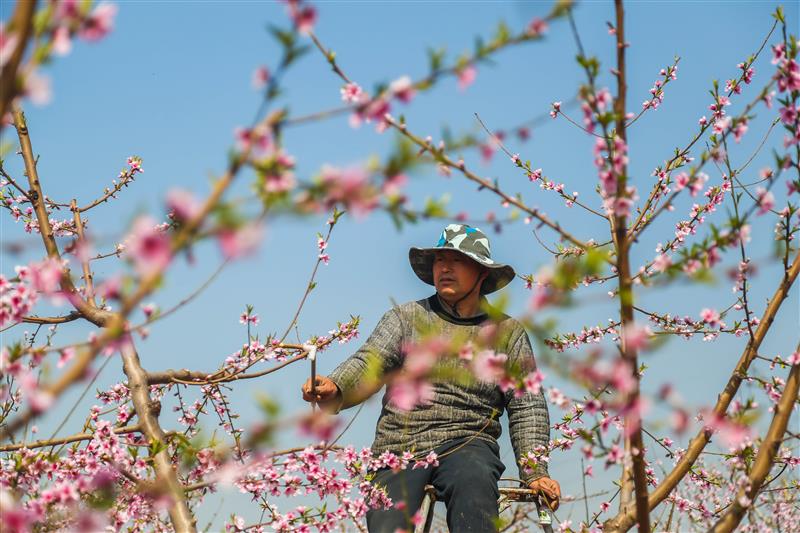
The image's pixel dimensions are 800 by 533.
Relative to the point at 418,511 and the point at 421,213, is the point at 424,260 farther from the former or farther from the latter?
the point at 421,213

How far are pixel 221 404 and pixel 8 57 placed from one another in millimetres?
A: 3615

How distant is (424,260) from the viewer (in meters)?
4.64

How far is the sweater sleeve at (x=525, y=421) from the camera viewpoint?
4.06 meters

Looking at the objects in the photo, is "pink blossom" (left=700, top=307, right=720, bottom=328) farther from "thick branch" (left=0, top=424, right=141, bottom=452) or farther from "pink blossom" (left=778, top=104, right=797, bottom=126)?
"thick branch" (left=0, top=424, right=141, bottom=452)

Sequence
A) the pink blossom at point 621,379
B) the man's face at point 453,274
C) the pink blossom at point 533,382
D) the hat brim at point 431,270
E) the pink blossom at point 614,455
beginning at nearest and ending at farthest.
Result: the pink blossom at point 621,379, the pink blossom at point 614,455, the pink blossom at point 533,382, the man's face at point 453,274, the hat brim at point 431,270

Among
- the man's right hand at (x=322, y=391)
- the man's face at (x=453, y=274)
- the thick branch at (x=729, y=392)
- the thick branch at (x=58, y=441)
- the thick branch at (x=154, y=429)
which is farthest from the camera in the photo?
the man's face at (x=453, y=274)

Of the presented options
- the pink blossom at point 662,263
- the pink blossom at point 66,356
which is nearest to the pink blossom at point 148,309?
the pink blossom at point 66,356

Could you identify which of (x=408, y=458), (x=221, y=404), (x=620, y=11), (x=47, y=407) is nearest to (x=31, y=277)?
(x=47, y=407)

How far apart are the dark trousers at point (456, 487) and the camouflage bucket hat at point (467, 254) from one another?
99 centimetres

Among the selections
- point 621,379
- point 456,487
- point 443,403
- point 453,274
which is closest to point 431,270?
point 453,274

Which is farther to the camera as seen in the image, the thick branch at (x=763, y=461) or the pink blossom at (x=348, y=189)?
the thick branch at (x=763, y=461)

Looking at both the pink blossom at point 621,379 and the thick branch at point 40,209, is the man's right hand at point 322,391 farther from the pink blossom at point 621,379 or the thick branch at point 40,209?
the pink blossom at point 621,379

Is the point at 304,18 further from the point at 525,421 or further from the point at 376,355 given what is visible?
the point at 525,421

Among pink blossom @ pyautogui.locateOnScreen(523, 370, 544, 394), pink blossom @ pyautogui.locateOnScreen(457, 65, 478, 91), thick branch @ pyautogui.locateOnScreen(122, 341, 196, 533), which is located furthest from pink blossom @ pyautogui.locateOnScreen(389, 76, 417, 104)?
thick branch @ pyautogui.locateOnScreen(122, 341, 196, 533)
